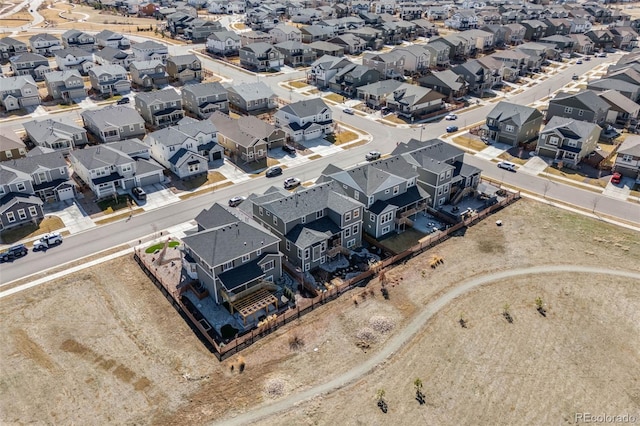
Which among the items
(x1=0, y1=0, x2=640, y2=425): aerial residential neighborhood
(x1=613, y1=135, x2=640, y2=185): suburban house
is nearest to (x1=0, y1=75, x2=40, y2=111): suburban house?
(x1=0, y1=0, x2=640, y2=425): aerial residential neighborhood

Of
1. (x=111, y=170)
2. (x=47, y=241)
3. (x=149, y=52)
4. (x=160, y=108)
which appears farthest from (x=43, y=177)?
(x=149, y=52)

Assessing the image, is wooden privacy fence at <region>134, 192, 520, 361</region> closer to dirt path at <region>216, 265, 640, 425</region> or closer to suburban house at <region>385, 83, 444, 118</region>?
dirt path at <region>216, 265, 640, 425</region>

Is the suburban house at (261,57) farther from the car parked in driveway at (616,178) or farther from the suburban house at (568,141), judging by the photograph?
the car parked in driveway at (616,178)

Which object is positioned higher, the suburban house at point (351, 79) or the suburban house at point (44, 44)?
the suburban house at point (44, 44)

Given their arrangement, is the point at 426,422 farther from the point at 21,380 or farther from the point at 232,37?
the point at 232,37

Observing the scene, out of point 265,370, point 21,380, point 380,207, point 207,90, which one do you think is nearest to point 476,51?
point 207,90

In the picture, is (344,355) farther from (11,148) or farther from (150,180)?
(11,148)

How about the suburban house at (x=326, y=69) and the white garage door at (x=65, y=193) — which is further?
the suburban house at (x=326, y=69)

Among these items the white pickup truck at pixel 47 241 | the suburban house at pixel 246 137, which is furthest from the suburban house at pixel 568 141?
the white pickup truck at pixel 47 241
